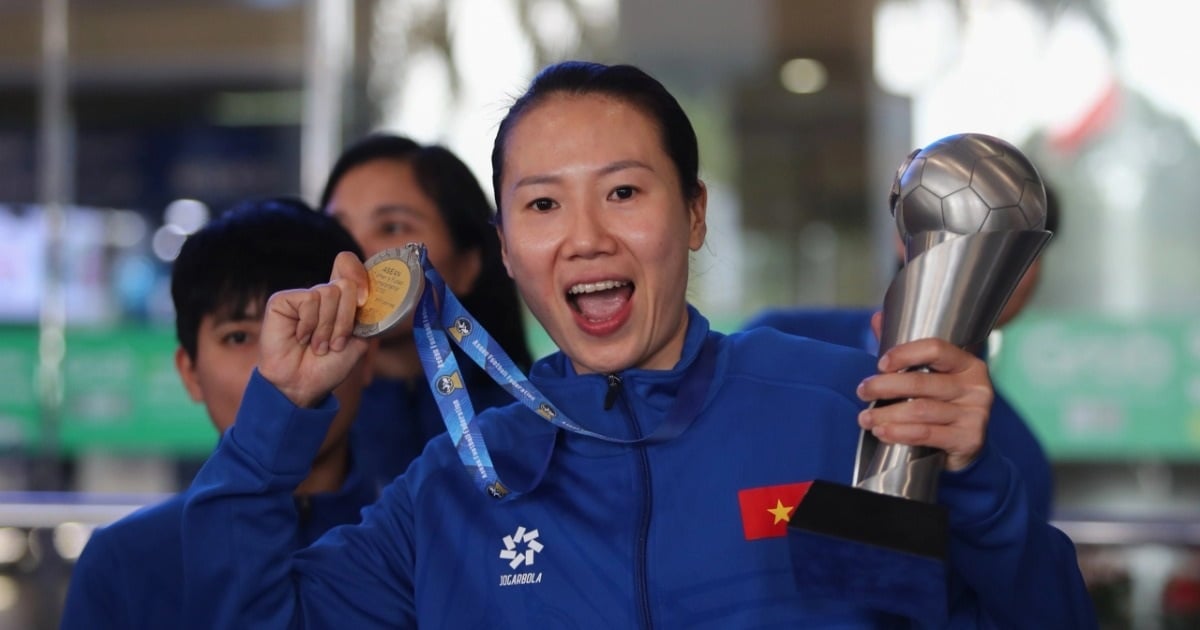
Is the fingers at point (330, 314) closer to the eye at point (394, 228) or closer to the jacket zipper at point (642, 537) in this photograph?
the jacket zipper at point (642, 537)

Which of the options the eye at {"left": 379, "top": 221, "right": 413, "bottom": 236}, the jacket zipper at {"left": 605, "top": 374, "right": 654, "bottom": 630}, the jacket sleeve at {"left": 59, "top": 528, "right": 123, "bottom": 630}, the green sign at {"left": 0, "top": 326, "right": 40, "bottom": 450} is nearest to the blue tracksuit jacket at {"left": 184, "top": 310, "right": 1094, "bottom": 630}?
the jacket zipper at {"left": 605, "top": 374, "right": 654, "bottom": 630}

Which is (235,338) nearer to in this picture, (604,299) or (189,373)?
(189,373)

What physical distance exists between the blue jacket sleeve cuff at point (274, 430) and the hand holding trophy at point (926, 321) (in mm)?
524

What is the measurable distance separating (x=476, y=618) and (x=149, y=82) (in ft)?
17.7

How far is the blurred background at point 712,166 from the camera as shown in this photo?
5.20 m

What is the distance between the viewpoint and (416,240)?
271cm

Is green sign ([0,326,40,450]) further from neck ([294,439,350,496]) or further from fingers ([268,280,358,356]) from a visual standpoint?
fingers ([268,280,358,356])

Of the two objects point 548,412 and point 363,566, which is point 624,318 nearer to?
point 548,412

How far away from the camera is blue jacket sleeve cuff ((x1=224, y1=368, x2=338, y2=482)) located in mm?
1515

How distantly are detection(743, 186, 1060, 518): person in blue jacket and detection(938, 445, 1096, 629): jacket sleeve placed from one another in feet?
1.45

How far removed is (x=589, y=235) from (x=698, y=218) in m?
0.20

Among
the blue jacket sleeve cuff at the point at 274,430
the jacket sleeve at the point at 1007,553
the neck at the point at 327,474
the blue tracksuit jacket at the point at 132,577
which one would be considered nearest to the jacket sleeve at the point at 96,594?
the blue tracksuit jacket at the point at 132,577

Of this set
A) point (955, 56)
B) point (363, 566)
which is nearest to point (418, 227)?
point (363, 566)

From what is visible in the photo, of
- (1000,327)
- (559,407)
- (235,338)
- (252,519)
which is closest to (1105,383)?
(1000,327)
